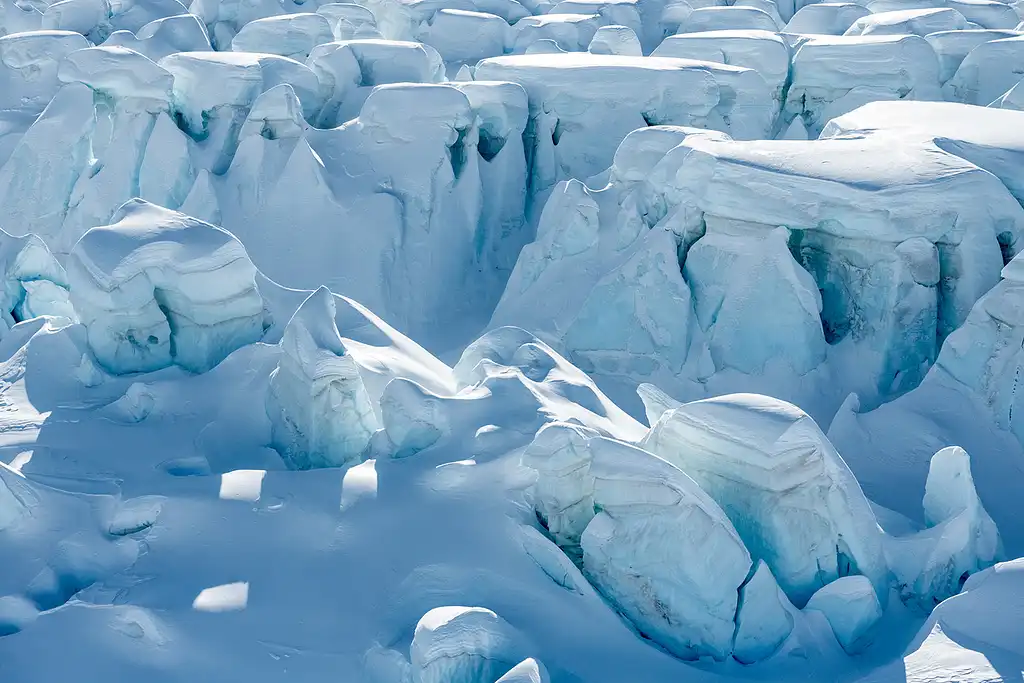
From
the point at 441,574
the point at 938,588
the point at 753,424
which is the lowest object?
the point at 938,588

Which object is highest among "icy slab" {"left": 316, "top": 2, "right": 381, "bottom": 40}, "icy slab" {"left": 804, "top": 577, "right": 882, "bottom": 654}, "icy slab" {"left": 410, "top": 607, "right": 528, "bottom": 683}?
"icy slab" {"left": 316, "top": 2, "right": 381, "bottom": 40}

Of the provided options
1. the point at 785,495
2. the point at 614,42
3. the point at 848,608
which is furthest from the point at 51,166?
the point at 848,608

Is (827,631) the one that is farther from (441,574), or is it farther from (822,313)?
(822,313)

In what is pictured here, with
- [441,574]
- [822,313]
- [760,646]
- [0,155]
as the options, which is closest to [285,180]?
[0,155]

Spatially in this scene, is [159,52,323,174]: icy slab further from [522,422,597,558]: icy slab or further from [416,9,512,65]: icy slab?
[522,422,597,558]: icy slab

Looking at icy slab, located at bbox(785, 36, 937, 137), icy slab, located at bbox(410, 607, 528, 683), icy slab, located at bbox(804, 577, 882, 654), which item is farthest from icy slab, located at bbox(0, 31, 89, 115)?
icy slab, located at bbox(804, 577, 882, 654)

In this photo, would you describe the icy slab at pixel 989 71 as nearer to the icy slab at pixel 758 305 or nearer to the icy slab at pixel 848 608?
the icy slab at pixel 758 305
